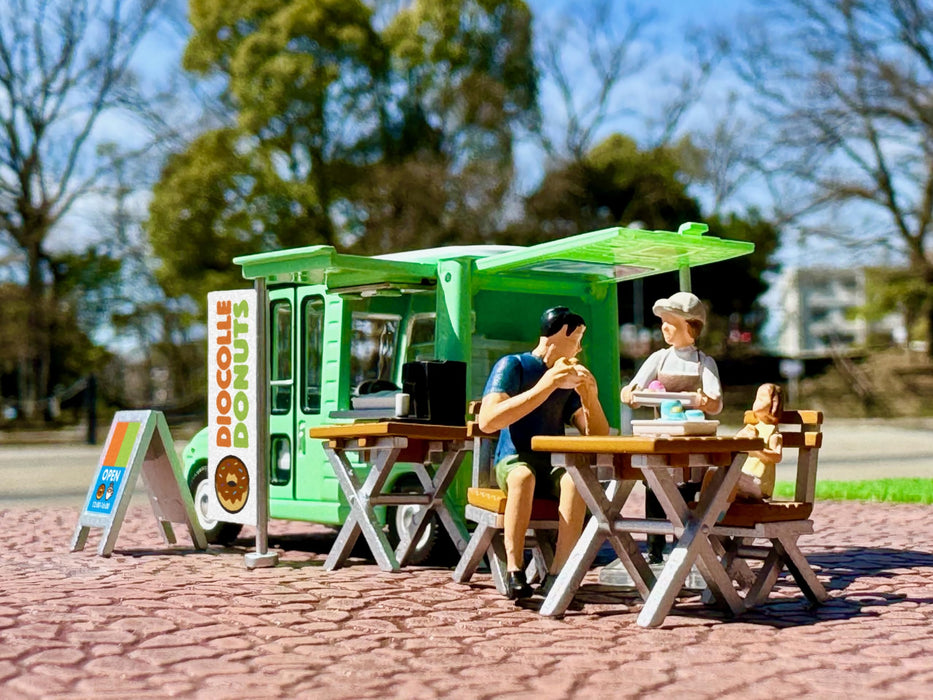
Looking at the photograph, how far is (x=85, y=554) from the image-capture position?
8922mm

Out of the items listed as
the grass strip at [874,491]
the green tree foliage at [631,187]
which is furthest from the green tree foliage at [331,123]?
the grass strip at [874,491]

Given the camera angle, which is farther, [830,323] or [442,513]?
[830,323]

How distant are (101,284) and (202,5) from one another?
10018mm

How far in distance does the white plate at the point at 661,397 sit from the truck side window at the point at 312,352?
124 inches

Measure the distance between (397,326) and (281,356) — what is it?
0.95 meters

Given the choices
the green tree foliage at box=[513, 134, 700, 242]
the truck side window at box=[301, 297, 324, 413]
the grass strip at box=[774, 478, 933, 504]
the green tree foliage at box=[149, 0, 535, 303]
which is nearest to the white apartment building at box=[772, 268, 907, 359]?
the green tree foliage at box=[513, 134, 700, 242]

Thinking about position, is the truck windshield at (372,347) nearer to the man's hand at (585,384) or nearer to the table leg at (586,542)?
the man's hand at (585,384)

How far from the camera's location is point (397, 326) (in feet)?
30.8

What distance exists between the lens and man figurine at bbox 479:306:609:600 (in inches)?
257

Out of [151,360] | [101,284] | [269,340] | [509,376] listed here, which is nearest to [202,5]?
[101,284]

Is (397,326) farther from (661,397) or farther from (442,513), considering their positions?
(661,397)

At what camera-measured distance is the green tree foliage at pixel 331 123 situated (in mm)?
35812

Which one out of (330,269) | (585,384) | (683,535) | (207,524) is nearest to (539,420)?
(585,384)

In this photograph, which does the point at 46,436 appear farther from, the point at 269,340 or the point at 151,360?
the point at 269,340
